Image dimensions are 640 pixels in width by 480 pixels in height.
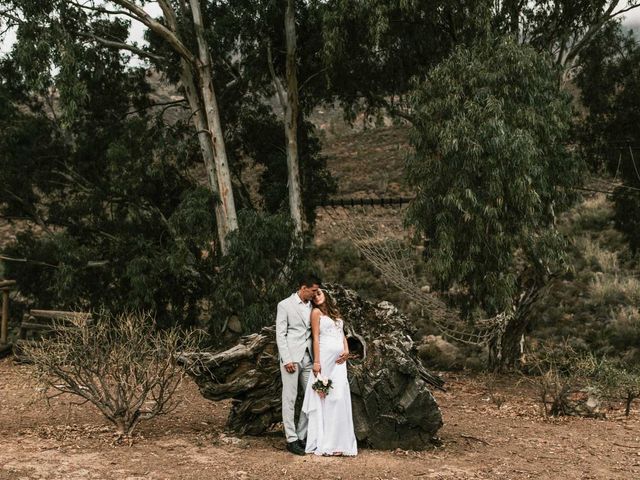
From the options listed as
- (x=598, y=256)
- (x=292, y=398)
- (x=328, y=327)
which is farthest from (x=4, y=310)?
(x=598, y=256)

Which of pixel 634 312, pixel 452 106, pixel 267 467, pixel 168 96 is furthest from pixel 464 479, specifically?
pixel 168 96

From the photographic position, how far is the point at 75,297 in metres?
17.3

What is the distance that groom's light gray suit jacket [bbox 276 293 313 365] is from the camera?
7.51 m

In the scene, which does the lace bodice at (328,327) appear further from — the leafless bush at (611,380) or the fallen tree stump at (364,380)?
the leafless bush at (611,380)

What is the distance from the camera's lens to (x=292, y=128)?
16969 millimetres

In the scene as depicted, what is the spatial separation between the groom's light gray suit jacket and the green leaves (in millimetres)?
5588

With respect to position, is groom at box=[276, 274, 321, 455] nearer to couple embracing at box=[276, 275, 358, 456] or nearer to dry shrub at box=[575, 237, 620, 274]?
couple embracing at box=[276, 275, 358, 456]

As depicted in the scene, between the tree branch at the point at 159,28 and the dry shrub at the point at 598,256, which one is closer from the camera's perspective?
the tree branch at the point at 159,28

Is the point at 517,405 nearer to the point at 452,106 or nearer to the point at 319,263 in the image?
the point at 452,106

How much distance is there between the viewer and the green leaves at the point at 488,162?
12.4 metres

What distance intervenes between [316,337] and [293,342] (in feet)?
0.73

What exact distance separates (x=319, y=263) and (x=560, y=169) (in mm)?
12821

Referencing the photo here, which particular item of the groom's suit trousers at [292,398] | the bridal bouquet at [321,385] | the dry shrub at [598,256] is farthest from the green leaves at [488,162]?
the dry shrub at [598,256]

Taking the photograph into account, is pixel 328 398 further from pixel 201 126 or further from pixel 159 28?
pixel 201 126
